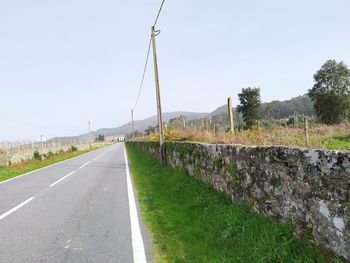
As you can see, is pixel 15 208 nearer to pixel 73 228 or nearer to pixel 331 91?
pixel 73 228

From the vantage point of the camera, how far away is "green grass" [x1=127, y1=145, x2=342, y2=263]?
15.7 ft

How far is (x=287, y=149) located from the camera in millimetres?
5211

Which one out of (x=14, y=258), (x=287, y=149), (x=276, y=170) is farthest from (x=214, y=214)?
(x=14, y=258)

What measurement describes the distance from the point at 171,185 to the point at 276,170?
281 inches

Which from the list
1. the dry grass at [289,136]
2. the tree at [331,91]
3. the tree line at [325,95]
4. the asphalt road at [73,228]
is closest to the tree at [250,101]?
the tree line at [325,95]

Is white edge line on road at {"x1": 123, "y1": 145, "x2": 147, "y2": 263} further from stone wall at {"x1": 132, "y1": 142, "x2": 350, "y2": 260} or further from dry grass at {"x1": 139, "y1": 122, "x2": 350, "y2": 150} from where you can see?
dry grass at {"x1": 139, "y1": 122, "x2": 350, "y2": 150}

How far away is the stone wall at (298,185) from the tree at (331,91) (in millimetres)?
58419

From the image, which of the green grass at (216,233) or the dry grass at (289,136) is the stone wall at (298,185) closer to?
the green grass at (216,233)

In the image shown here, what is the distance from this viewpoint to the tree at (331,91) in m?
64.0

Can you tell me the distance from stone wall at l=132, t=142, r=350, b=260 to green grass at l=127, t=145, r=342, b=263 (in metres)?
0.19

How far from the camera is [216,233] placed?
21.3 ft

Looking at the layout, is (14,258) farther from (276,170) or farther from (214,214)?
(276,170)

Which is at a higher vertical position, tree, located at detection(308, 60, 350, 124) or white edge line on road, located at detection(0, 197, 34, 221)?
tree, located at detection(308, 60, 350, 124)

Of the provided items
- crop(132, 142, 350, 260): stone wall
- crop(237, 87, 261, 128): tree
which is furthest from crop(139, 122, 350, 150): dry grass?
crop(237, 87, 261, 128): tree
